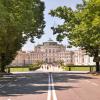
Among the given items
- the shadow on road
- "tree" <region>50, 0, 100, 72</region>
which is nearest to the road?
the shadow on road

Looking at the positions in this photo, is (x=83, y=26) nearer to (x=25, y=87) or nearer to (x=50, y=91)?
(x=25, y=87)

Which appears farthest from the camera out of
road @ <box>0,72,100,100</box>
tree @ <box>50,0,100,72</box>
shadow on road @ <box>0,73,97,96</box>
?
tree @ <box>50,0,100,72</box>

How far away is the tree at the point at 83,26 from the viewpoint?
57.1 m

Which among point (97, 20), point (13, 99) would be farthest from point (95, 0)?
point (13, 99)

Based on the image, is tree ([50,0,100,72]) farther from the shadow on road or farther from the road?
the road

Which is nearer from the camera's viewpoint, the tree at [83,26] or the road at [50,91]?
the road at [50,91]

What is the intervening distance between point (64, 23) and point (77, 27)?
7996 millimetres

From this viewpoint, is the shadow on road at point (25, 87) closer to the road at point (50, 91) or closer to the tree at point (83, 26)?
the road at point (50, 91)

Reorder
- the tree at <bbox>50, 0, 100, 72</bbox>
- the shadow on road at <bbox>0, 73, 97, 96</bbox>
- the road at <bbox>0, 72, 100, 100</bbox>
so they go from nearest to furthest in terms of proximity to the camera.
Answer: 1. the road at <bbox>0, 72, 100, 100</bbox>
2. the shadow on road at <bbox>0, 73, 97, 96</bbox>
3. the tree at <bbox>50, 0, 100, 72</bbox>

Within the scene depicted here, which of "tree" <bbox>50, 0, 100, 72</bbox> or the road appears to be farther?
"tree" <bbox>50, 0, 100, 72</bbox>

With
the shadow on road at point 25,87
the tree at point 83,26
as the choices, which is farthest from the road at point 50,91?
the tree at point 83,26

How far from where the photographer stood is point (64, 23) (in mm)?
74562

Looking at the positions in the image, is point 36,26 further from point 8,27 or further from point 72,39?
point 8,27

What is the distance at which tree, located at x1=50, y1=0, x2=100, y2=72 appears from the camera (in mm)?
57122
